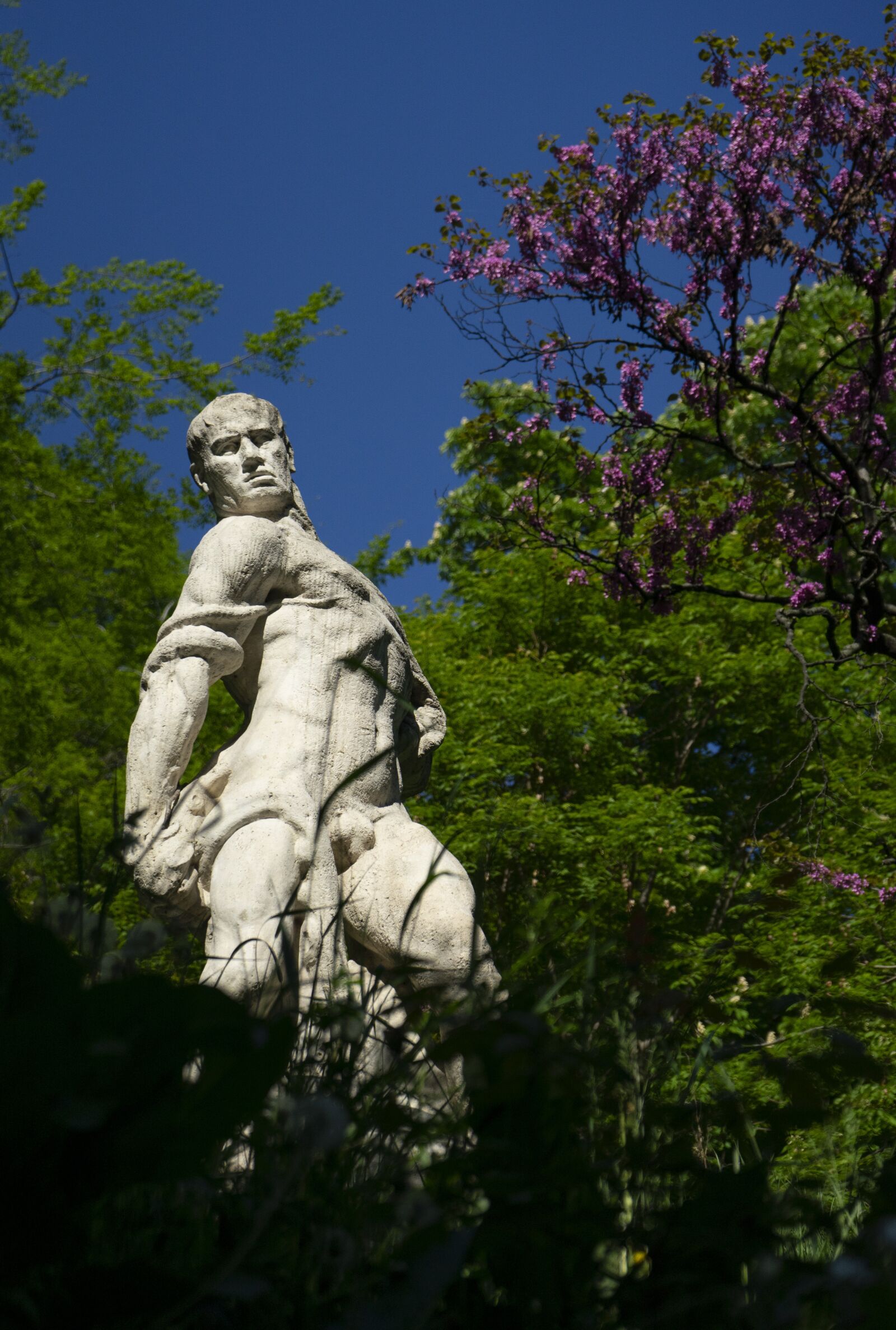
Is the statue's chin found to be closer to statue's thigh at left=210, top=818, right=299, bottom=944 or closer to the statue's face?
the statue's face

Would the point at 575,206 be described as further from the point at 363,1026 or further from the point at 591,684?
the point at 363,1026

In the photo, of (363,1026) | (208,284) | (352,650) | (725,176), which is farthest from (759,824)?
(363,1026)

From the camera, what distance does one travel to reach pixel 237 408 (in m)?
5.02

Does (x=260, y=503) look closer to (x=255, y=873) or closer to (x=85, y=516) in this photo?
(x=255, y=873)

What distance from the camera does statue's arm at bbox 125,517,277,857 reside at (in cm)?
420

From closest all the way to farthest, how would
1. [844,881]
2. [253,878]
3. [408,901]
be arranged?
[253,878] < [408,901] < [844,881]

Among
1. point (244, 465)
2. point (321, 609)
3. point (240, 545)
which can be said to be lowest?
point (321, 609)

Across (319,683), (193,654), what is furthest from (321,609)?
(193,654)

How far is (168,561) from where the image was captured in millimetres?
16859

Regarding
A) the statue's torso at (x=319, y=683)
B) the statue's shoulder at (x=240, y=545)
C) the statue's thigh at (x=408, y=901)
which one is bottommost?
the statue's thigh at (x=408, y=901)

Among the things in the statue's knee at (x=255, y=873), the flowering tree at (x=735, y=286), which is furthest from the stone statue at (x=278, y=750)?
the flowering tree at (x=735, y=286)

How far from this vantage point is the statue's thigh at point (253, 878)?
12.5 ft

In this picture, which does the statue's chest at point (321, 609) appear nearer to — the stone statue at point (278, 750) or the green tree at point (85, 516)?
the stone statue at point (278, 750)

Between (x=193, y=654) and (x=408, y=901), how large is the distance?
1.13 meters
